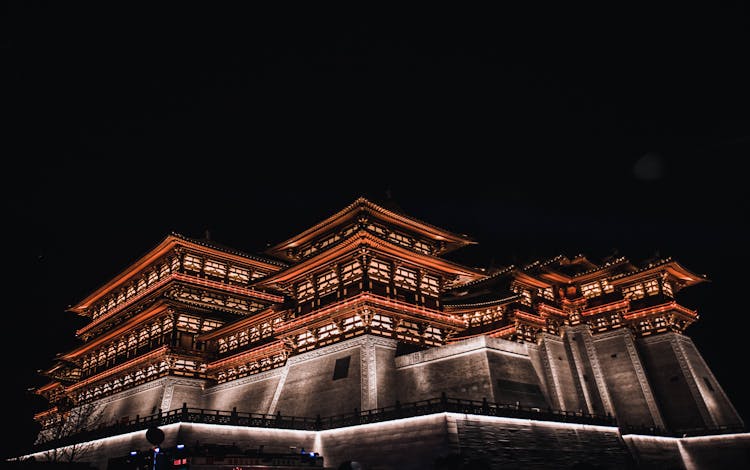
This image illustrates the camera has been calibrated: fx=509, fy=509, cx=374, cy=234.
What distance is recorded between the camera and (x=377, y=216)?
33.5 meters

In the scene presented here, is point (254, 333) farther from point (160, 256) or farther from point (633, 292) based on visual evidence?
point (633, 292)

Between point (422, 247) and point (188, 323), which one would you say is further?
point (188, 323)

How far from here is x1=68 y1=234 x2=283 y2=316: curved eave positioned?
42.1 m

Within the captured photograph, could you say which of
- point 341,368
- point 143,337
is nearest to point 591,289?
point 341,368

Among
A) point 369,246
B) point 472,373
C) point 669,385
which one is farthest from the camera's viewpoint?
point 669,385

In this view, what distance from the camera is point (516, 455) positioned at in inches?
853

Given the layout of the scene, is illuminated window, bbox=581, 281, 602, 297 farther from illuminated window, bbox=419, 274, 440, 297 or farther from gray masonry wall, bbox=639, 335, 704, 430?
illuminated window, bbox=419, 274, 440, 297

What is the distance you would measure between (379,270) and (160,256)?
22.9m

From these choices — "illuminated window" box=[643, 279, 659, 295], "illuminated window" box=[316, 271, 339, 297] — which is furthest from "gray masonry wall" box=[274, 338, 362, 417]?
"illuminated window" box=[643, 279, 659, 295]

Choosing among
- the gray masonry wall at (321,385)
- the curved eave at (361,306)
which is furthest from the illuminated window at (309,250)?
the gray masonry wall at (321,385)

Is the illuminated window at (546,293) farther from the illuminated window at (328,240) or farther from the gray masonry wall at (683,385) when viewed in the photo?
the illuminated window at (328,240)

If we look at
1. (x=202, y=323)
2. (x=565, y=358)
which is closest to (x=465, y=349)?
(x=565, y=358)

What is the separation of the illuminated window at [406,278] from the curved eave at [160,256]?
19.5 metres

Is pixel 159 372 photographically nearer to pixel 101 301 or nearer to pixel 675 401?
pixel 101 301
